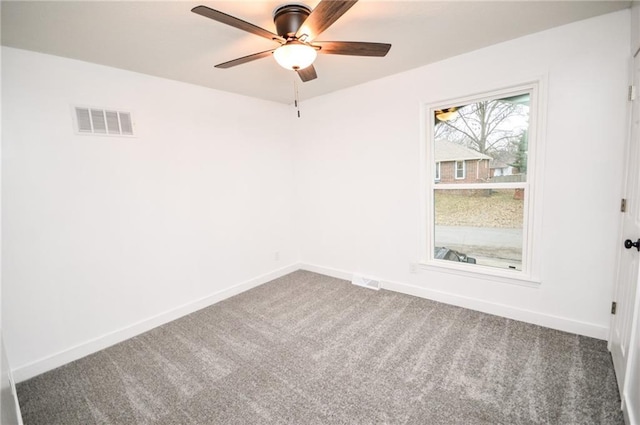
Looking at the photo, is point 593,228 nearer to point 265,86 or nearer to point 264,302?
point 264,302

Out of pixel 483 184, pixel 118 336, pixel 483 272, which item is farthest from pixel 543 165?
pixel 118 336

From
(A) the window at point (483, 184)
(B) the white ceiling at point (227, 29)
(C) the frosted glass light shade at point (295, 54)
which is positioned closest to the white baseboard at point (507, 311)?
(A) the window at point (483, 184)

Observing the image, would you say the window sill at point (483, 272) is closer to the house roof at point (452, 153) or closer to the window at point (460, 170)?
the window at point (460, 170)

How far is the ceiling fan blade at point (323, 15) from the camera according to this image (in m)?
1.40

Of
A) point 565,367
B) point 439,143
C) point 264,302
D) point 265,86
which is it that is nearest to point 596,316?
point 565,367

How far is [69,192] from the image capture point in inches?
93.2

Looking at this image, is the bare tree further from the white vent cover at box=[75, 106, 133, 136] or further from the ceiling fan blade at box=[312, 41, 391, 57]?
the white vent cover at box=[75, 106, 133, 136]

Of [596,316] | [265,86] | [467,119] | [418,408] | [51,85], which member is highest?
[265,86]

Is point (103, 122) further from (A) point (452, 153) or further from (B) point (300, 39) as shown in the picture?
(A) point (452, 153)

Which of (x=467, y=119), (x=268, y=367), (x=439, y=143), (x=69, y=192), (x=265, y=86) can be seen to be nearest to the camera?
(x=268, y=367)

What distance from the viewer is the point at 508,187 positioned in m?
2.67

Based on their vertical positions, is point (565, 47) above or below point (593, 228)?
above

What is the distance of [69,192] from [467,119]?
12.0ft

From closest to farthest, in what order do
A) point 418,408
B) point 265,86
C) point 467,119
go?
point 418,408 < point 467,119 < point 265,86
